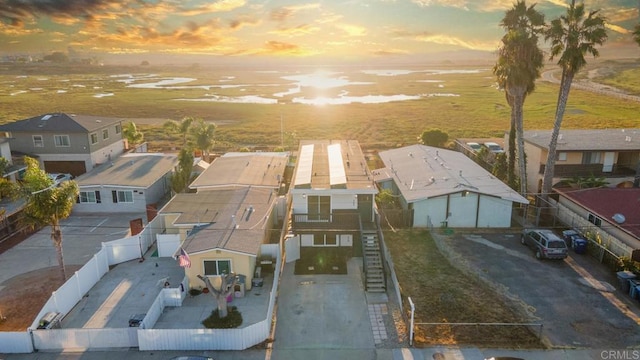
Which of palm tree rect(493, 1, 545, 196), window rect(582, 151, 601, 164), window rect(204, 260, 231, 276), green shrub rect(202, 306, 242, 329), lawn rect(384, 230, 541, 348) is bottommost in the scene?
lawn rect(384, 230, 541, 348)

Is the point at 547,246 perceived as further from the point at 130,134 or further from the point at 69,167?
the point at 130,134

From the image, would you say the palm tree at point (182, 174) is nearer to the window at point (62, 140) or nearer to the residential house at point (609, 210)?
the window at point (62, 140)

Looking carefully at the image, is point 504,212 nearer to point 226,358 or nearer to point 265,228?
point 265,228

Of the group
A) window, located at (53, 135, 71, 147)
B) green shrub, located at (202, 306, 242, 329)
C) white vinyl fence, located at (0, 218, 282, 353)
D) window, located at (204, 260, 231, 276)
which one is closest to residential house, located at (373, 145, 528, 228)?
window, located at (204, 260, 231, 276)

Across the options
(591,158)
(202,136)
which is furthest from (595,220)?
(202,136)

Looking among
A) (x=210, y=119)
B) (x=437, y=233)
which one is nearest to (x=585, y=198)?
(x=437, y=233)

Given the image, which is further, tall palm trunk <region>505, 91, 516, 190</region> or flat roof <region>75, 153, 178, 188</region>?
tall palm trunk <region>505, 91, 516, 190</region>

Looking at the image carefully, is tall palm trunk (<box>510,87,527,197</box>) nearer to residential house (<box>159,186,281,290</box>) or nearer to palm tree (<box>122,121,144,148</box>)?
residential house (<box>159,186,281,290</box>)
